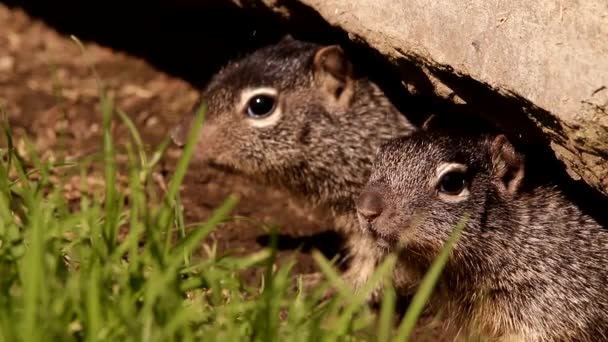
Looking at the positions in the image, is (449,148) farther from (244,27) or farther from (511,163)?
(244,27)

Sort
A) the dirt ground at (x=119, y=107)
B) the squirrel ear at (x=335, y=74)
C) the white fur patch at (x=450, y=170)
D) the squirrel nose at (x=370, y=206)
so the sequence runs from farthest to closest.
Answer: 1. the dirt ground at (x=119, y=107)
2. the squirrel ear at (x=335, y=74)
3. the white fur patch at (x=450, y=170)
4. the squirrel nose at (x=370, y=206)

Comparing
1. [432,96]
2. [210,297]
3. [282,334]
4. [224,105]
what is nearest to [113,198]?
[210,297]

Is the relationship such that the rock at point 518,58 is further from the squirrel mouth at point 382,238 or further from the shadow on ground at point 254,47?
the squirrel mouth at point 382,238

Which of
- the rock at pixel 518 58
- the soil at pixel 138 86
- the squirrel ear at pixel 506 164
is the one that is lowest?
the soil at pixel 138 86

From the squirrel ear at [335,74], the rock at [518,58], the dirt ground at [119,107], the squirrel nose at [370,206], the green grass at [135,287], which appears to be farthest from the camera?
the dirt ground at [119,107]

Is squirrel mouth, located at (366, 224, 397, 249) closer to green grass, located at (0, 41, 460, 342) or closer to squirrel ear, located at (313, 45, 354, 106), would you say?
green grass, located at (0, 41, 460, 342)

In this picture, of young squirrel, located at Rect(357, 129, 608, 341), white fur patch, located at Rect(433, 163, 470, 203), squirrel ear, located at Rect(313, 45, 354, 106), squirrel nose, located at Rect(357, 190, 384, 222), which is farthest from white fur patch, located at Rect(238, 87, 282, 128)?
white fur patch, located at Rect(433, 163, 470, 203)

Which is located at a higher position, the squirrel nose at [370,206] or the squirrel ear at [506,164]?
the squirrel ear at [506,164]

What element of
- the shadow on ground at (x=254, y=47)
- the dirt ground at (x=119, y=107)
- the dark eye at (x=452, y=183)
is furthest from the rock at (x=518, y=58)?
the dirt ground at (x=119, y=107)

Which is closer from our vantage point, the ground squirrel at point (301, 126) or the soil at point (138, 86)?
the ground squirrel at point (301, 126)
